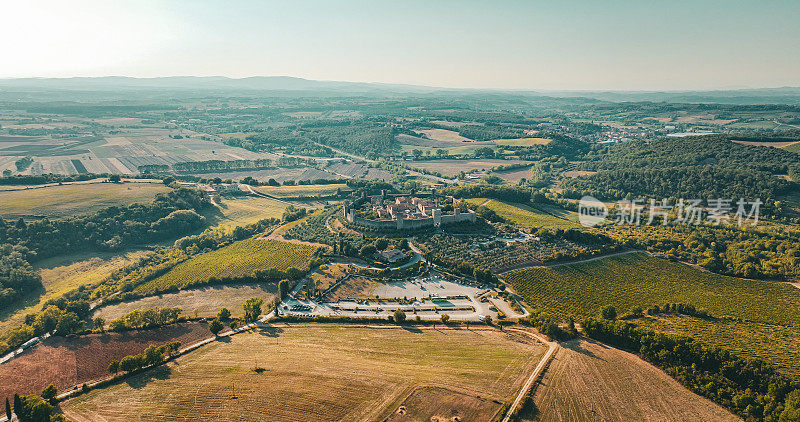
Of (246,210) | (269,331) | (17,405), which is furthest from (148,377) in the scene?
(246,210)

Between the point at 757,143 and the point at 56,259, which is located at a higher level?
the point at 757,143

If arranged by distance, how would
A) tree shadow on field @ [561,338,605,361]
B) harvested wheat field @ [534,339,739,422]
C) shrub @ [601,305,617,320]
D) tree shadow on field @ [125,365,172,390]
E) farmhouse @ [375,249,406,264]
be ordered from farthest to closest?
farmhouse @ [375,249,406,264] < shrub @ [601,305,617,320] < tree shadow on field @ [561,338,605,361] < tree shadow on field @ [125,365,172,390] < harvested wheat field @ [534,339,739,422]

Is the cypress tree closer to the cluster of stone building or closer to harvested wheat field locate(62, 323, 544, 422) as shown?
harvested wheat field locate(62, 323, 544, 422)

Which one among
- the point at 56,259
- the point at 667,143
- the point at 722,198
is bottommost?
the point at 56,259

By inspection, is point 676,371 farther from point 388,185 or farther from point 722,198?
point 388,185

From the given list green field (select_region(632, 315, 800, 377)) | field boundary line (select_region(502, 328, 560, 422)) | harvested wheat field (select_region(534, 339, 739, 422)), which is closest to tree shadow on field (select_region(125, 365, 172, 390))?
field boundary line (select_region(502, 328, 560, 422))

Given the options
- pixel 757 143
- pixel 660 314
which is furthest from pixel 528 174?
pixel 660 314

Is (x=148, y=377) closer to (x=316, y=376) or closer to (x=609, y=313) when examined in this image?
(x=316, y=376)

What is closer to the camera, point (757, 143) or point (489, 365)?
point (489, 365)
